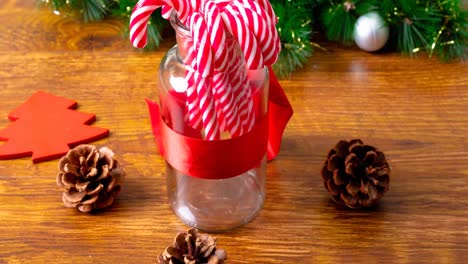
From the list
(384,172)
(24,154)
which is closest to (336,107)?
(384,172)

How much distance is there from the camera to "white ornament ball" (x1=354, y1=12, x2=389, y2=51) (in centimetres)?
112

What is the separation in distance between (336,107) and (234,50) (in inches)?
11.6

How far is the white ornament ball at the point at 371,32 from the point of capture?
→ 112cm

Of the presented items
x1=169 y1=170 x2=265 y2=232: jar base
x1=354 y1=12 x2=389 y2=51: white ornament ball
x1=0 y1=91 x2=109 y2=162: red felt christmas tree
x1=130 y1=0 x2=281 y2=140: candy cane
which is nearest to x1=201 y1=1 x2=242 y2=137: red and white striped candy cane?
x1=130 y1=0 x2=281 y2=140: candy cane

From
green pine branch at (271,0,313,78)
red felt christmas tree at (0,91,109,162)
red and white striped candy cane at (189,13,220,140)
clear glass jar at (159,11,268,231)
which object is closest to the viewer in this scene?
red and white striped candy cane at (189,13,220,140)

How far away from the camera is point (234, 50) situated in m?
0.78

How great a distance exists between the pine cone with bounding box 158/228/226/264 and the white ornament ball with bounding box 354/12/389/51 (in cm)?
49

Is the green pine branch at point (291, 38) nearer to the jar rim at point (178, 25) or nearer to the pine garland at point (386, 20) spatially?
the pine garland at point (386, 20)

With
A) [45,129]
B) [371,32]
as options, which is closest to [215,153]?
[45,129]

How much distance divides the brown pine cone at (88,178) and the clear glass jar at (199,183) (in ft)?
0.25

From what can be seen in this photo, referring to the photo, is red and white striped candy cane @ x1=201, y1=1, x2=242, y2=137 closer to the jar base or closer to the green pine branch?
the jar base

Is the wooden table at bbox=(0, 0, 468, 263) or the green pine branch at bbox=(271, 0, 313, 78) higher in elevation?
the green pine branch at bbox=(271, 0, 313, 78)

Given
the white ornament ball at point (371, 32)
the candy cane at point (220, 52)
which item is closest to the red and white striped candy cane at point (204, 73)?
the candy cane at point (220, 52)

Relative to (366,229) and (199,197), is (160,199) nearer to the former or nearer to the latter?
(199,197)
